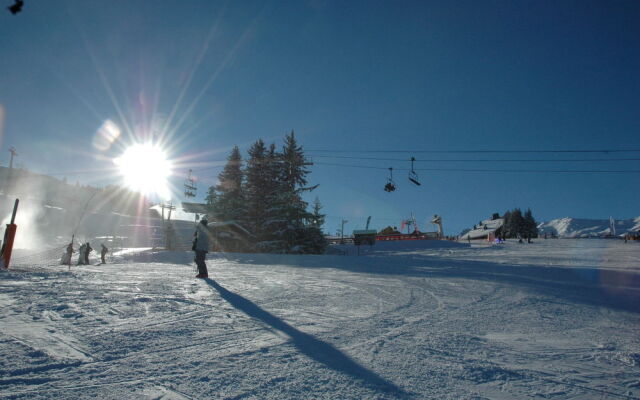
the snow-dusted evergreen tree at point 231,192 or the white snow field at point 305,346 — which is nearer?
the white snow field at point 305,346

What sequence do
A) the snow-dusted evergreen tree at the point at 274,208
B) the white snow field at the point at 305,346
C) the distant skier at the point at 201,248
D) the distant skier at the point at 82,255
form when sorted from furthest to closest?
the snow-dusted evergreen tree at the point at 274,208, the distant skier at the point at 82,255, the distant skier at the point at 201,248, the white snow field at the point at 305,346

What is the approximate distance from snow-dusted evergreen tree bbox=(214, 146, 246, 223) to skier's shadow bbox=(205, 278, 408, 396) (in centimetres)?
2470

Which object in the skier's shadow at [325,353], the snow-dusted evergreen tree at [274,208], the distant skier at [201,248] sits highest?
the snow-dusted evergreen tree at [274,208]

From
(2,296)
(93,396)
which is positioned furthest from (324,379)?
(2,296)

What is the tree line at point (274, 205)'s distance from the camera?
86.4ft

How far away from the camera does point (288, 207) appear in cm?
2664

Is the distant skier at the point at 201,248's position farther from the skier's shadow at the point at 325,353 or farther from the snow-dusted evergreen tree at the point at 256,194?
the snow-dusted evergreen tree at the point at 256,194

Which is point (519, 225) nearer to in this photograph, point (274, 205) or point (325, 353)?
point (274, 205)

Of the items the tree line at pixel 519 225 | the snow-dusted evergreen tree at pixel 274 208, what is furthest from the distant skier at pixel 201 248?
the tree line at pixel 519 225

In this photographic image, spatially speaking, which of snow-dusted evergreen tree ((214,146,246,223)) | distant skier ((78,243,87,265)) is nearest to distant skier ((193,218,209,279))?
distant skier ((78,243,87,265))

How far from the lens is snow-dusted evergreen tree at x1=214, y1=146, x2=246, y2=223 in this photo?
28250mm

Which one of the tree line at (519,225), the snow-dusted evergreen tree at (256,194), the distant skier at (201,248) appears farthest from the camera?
the tree line at (519,225)

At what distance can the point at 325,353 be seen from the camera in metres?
2.64

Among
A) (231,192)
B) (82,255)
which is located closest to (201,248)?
(82,255)
